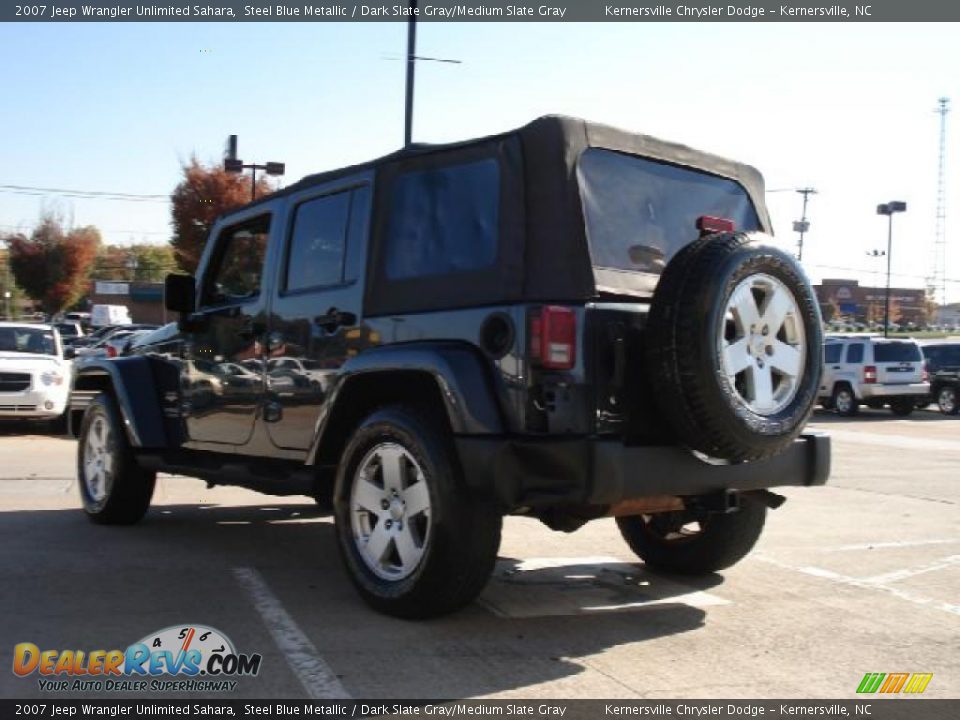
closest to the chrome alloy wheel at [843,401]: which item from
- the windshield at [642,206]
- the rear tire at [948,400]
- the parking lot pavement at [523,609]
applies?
the rear tire at [948,400]

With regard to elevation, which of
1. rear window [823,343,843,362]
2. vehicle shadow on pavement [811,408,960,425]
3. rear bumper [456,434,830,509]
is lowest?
vehicle shadow on pavement [811,408,960,425]

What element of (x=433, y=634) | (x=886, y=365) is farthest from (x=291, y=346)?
(x=886, y=365)

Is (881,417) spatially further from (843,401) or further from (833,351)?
(833,351)

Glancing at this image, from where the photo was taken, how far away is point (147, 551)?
20.1 ft

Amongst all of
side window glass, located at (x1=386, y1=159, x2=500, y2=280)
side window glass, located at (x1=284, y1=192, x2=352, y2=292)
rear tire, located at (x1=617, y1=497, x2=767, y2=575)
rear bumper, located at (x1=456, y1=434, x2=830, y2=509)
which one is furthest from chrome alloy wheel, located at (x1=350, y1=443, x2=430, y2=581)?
rear tire, located at (x1=617, y1=497, x2=767, y2=575)

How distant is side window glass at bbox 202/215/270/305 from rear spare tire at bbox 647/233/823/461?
276 centimetres

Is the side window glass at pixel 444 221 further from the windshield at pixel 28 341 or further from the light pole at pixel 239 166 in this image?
the light pole at pixel 239 166

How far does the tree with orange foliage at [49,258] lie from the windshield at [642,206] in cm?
5540

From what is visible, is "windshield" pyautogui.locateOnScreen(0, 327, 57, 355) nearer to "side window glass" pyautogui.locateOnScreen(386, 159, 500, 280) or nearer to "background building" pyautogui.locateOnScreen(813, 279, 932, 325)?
"side window glass" pyautogui.locateOnScreen(386, 159, 500, 280)

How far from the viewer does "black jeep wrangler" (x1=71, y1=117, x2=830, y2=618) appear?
409 cm

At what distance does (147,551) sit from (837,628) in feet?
13.1

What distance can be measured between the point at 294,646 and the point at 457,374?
1.32 meters

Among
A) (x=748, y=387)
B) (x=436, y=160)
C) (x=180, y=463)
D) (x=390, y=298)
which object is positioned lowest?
(x=180, y=463)

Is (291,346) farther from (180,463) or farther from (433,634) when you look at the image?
(433,634)
